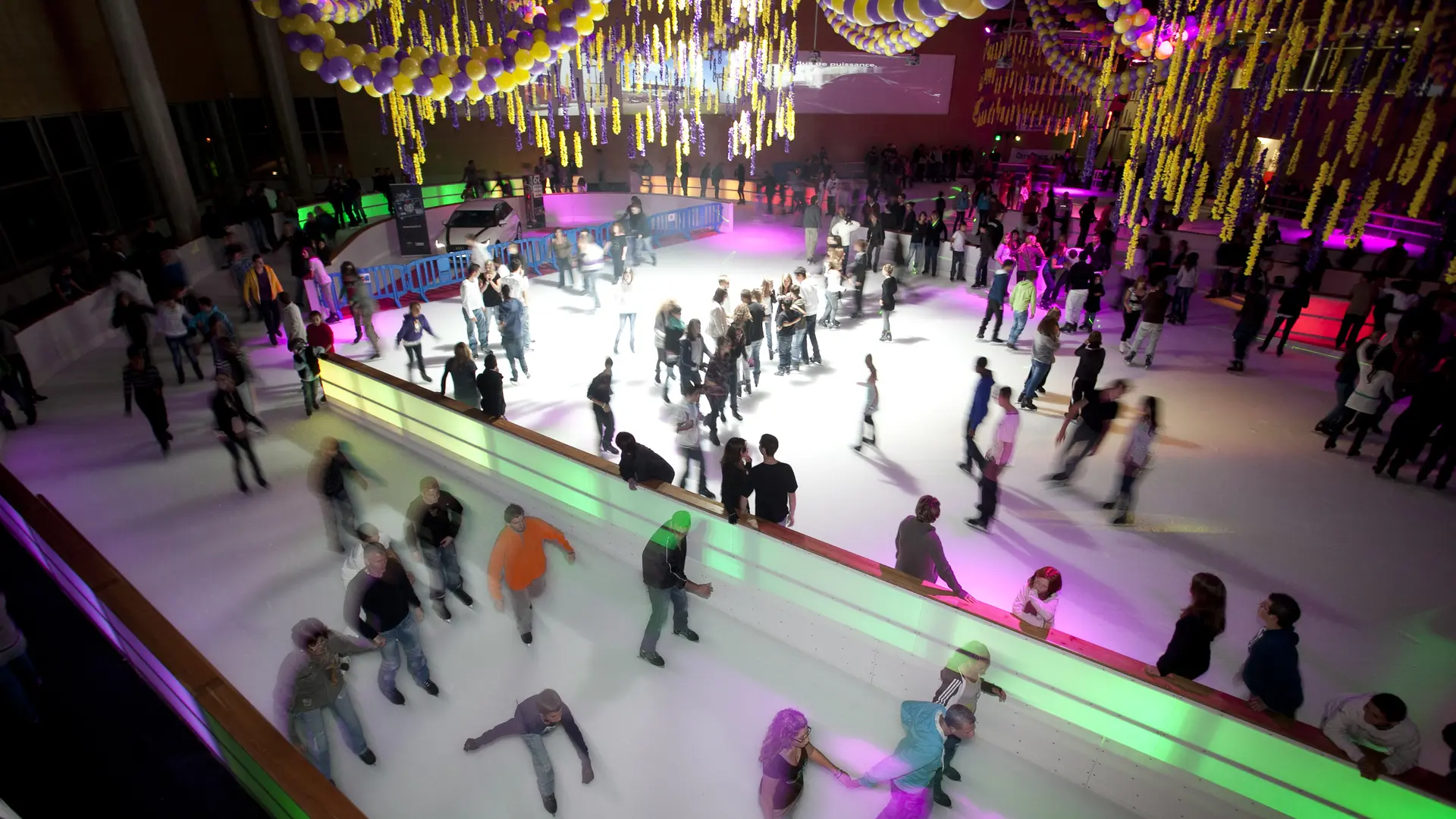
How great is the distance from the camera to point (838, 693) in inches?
176

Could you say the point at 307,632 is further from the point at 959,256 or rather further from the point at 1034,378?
the point at 959,256

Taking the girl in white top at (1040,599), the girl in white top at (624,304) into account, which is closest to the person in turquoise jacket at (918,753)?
the girl in white top at (1040,599)

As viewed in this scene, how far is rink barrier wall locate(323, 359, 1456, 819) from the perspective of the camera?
3.29 m

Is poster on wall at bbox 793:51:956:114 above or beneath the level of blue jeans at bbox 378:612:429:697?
above

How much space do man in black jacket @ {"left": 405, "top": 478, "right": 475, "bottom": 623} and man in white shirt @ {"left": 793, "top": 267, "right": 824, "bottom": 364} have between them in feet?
17.4

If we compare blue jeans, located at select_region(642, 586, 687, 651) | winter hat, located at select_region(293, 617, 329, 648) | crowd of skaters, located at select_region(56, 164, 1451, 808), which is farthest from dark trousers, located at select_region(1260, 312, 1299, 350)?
winter hat, located at select_region(293, 617, 329, 648)

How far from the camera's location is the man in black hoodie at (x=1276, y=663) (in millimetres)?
3436

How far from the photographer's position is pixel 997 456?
551 cm

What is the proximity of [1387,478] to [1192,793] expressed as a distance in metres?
5.17

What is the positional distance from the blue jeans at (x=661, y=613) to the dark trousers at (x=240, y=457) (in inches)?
164

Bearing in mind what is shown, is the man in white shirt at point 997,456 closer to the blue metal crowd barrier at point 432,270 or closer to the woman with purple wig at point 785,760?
the woman with purple wig at point 785,760

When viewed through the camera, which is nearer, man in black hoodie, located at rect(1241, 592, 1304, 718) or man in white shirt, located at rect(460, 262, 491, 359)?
man in black hoodie, located at rect(1241, 592, 1304, 718)

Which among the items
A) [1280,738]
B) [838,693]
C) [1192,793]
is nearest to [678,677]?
[838,693]

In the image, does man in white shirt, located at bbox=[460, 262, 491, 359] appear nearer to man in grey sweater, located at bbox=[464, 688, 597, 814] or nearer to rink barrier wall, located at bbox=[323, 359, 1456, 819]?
rink barrier wall, located at bbox=[323, 359, 1456, 819]
